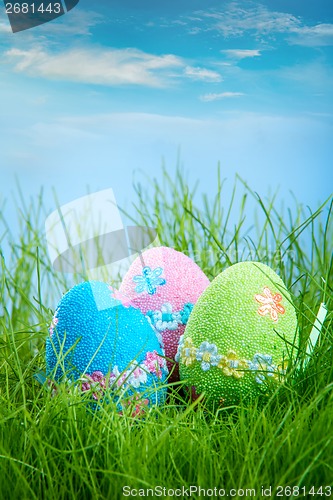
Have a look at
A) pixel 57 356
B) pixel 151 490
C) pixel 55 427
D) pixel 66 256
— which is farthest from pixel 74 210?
pixel 151 490

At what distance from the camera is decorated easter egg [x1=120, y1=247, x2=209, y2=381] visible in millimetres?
1100

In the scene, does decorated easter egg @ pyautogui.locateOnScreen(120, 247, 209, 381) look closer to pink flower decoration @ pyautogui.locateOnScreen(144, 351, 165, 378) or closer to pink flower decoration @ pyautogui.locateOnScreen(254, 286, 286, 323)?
pink flower decoration @ pyautogui.locateOnScreen(144, 351, 165, 378)

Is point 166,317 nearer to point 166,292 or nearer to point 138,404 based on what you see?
point 166,292

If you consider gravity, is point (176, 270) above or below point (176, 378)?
above

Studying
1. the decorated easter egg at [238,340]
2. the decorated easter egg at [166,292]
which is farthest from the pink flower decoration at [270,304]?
the decorated easter egg at [166,292]

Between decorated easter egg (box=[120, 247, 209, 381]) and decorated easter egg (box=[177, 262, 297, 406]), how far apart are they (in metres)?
0.09

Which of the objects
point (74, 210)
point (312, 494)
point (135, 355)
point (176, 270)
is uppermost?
point (74, 210)

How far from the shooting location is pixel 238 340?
973 millimetres

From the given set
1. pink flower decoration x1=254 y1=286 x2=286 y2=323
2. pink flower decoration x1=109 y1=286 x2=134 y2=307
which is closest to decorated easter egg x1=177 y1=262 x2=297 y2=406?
pink flower decoration x1=254 y1=286 x2=286 y2=323

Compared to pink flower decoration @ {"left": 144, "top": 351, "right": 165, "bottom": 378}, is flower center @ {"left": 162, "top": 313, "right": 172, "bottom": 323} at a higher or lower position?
higher

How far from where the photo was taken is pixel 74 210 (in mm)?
1157

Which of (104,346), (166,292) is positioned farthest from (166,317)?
(104,346)

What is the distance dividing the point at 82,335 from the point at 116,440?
0.19 m

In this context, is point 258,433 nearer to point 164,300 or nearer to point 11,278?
point 164,300
